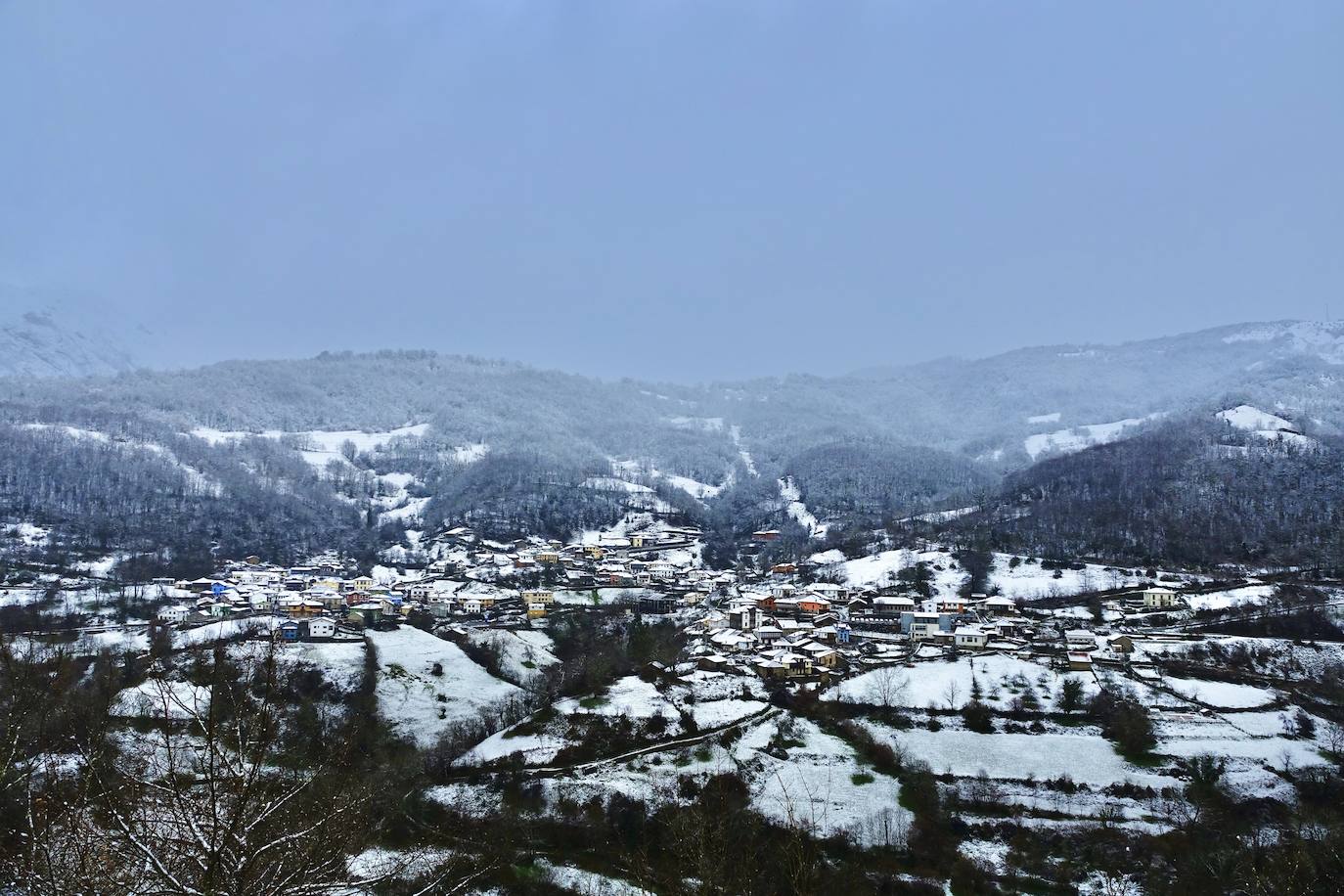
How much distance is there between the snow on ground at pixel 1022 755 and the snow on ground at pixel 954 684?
3030 millimetres

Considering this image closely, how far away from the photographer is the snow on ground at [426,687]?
40094 millimetres

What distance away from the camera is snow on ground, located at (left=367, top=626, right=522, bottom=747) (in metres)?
40.1

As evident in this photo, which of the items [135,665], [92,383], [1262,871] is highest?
[92,383]

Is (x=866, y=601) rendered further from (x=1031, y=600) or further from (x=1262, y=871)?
(x=1262, y=871)

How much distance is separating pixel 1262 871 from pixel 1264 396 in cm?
14842

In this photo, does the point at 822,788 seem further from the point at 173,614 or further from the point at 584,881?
the point at 173,614

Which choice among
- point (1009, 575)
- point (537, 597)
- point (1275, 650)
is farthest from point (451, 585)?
point (1275, 650)

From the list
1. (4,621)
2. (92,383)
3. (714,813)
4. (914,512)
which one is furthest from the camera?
(92,383)

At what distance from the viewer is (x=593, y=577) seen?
73688 mm

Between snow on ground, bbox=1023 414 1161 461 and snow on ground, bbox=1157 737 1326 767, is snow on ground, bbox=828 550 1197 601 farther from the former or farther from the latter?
snow on ground, bbox=1023 414 1161 461

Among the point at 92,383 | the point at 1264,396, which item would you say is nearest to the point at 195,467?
the point at 92,383

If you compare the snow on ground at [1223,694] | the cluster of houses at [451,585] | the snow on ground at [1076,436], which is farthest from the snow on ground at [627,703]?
the snow on ground at [1076,436]

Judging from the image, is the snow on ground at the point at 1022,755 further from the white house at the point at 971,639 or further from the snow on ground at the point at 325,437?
the snow on ground at the point at 325,437

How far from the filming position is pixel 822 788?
3002cm
